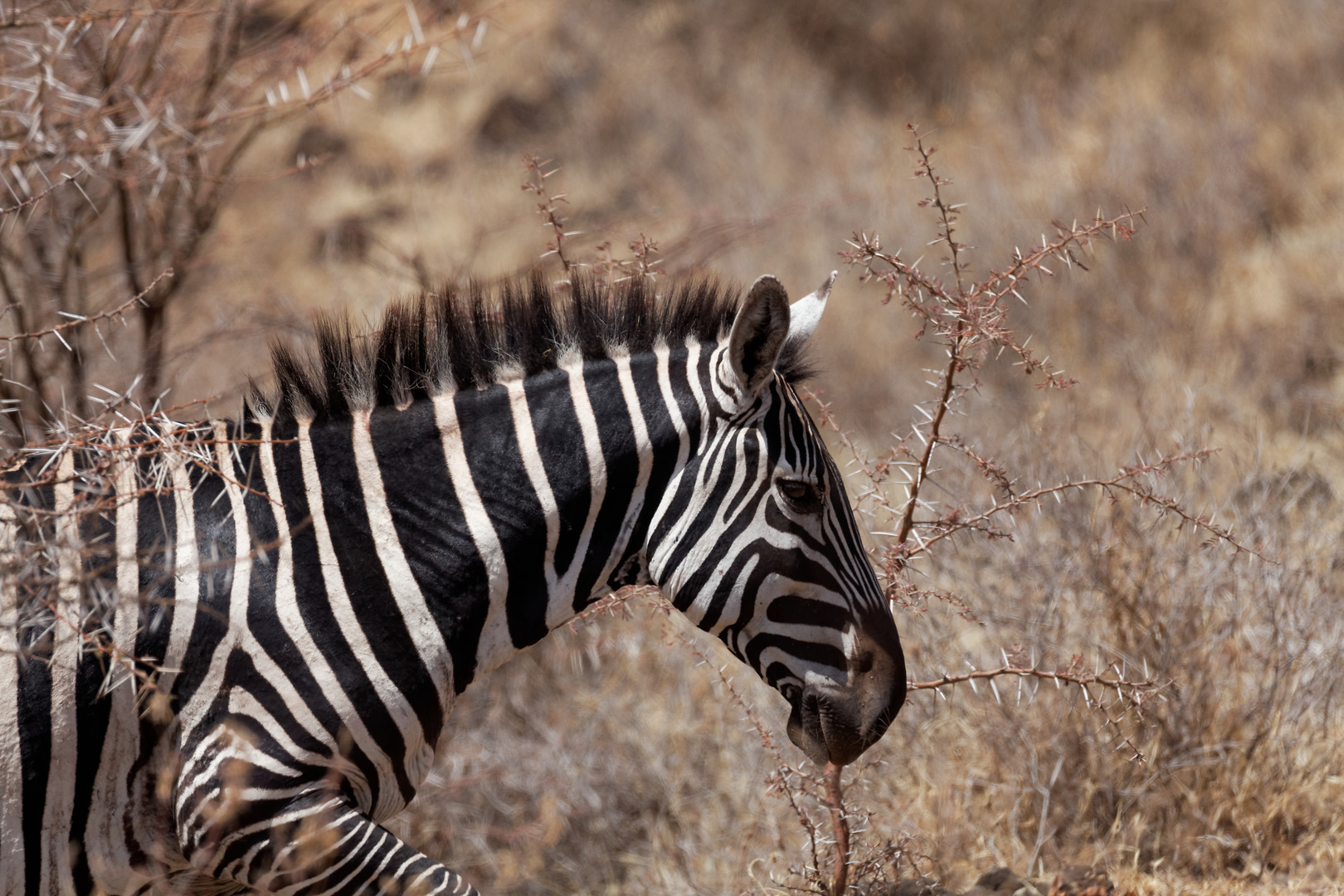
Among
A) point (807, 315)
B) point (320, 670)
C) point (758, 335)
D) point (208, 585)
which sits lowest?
point (320, 670)

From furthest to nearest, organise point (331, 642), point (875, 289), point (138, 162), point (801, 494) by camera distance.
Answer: point (875, 289) < point (138, 162) < point (801, 494) < point (331, 642)

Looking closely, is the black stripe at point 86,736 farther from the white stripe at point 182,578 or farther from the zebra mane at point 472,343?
the zebra mane at point 472,343

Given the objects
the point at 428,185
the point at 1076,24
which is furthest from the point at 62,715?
the point at 1076,24

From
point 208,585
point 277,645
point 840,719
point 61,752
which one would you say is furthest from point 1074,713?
point 61,752

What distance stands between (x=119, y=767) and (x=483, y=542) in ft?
3.32

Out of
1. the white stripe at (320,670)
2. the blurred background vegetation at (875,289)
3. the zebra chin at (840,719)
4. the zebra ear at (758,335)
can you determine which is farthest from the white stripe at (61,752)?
the zebra chin at (840,719)

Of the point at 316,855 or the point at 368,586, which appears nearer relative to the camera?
the point at 316,855

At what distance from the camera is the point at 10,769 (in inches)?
107

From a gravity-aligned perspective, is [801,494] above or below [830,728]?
above

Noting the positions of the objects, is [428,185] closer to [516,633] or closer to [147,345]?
[147,345]

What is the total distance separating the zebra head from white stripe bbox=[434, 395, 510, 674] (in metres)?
0.41

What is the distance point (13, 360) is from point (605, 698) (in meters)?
3.50

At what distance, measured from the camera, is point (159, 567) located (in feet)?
9.07

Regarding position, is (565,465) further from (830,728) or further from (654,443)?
(830,728)
